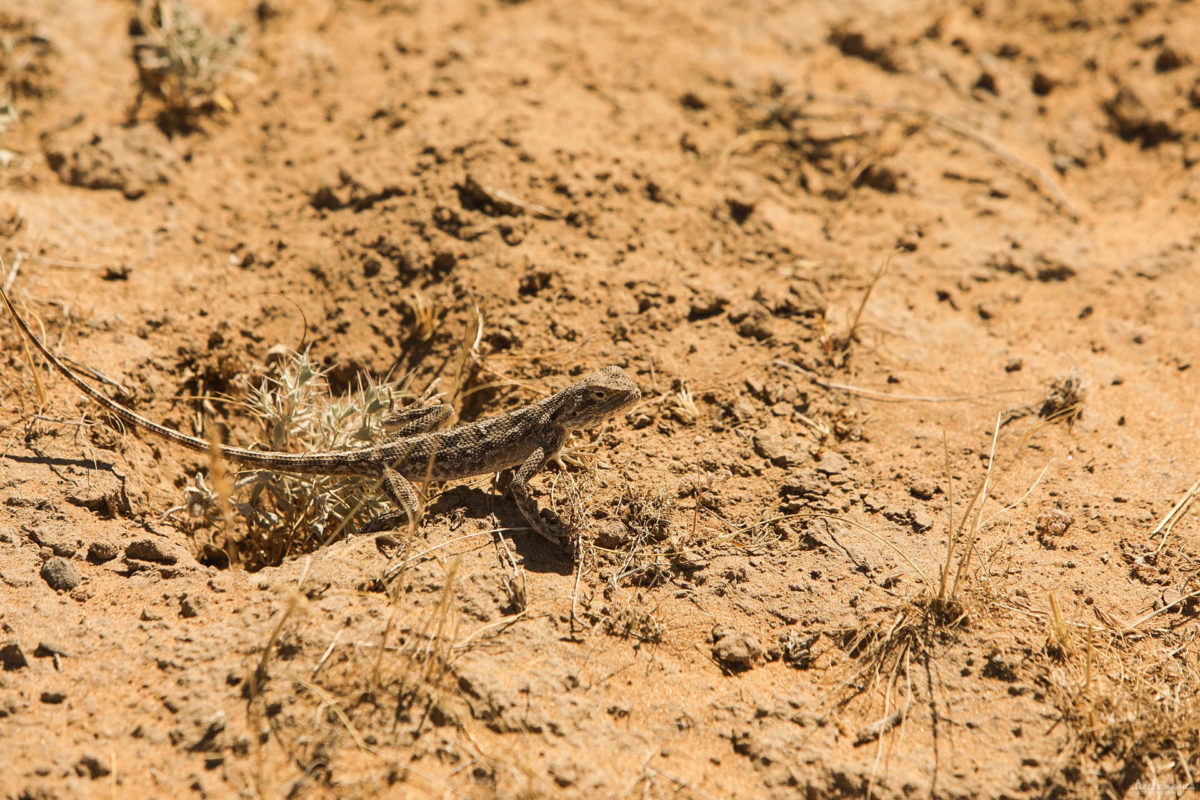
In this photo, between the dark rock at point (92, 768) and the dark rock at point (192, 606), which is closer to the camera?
the dark rock at point (92, 768)

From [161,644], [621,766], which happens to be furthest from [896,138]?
[161,644]

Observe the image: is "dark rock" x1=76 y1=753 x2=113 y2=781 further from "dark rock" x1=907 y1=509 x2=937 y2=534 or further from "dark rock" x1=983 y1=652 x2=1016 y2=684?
"dark rock" x1=907 y1=509 x2=937 y2=534

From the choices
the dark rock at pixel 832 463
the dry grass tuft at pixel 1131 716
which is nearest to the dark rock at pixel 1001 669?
the dry grass tuft at pixel 1131 716

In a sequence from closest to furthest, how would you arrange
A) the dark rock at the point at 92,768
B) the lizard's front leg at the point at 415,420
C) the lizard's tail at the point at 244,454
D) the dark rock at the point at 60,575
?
the dark rock at the point at 92,768 < the dark rock at the point at 60,575 < the lizard's tail at the point at 244,454 < the lizard's front leg at the point at 415,420

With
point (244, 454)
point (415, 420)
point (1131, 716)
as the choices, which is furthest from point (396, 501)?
point (1131, 716)

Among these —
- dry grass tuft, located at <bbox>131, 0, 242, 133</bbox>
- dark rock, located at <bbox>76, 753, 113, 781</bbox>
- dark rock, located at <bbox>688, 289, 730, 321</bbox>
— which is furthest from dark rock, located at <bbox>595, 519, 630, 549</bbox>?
dry grass tuft, located at <bbox>131, 0, 242, 133</bbox>

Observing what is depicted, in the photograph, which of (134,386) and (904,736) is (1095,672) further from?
(134,386)

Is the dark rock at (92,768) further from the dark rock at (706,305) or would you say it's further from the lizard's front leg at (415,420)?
the dark rock at (706,305)
